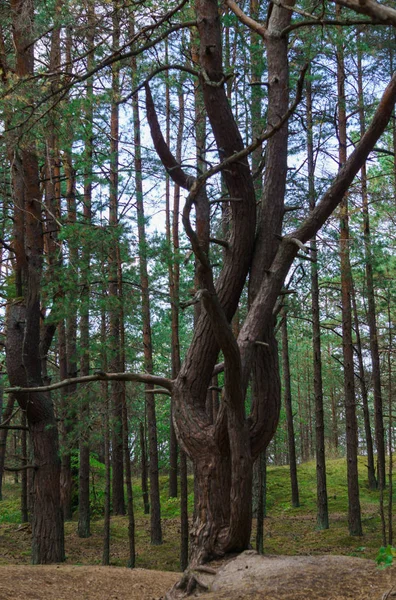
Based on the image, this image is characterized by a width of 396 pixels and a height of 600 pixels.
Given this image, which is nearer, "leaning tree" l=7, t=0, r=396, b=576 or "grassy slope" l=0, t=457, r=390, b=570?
"leaning tree" l=7, t=0, r=396, b=576

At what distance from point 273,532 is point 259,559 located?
9509mm

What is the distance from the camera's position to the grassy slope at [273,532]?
12.1 meters

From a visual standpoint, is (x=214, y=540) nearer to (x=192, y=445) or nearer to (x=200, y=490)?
(x=200, y=490)

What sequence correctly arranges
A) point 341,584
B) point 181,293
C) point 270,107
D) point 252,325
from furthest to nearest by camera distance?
point 181,293 < point 270,107 < point 252,325 < point 341,584

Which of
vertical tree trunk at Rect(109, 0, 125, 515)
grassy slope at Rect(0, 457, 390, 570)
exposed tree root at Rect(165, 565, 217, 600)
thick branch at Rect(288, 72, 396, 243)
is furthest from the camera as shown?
grassy slope at Rect(0, 457, 390, 570)

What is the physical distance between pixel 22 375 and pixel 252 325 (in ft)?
16.3

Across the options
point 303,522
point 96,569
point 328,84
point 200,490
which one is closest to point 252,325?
point 200,490

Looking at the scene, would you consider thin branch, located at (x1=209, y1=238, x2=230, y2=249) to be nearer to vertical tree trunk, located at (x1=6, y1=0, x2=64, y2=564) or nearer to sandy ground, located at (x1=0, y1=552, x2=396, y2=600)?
sandy ground, located at (x1=0, y1=552, x2=396, y2=600)

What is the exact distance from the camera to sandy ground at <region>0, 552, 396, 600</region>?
4367 mm

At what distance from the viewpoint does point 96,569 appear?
7.99 metres

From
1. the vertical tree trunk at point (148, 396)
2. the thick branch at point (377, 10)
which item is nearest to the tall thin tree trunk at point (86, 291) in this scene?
the vertical tree trunk at point (148, 396)

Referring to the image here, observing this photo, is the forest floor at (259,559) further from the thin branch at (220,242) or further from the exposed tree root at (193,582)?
the thin branch at (220,242)

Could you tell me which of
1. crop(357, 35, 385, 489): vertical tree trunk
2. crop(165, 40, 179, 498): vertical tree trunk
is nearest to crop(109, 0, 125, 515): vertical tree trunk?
crop(165, 40, 179, 498): vertical tree trunk

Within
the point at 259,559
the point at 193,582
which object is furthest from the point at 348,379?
the point at 193,582
